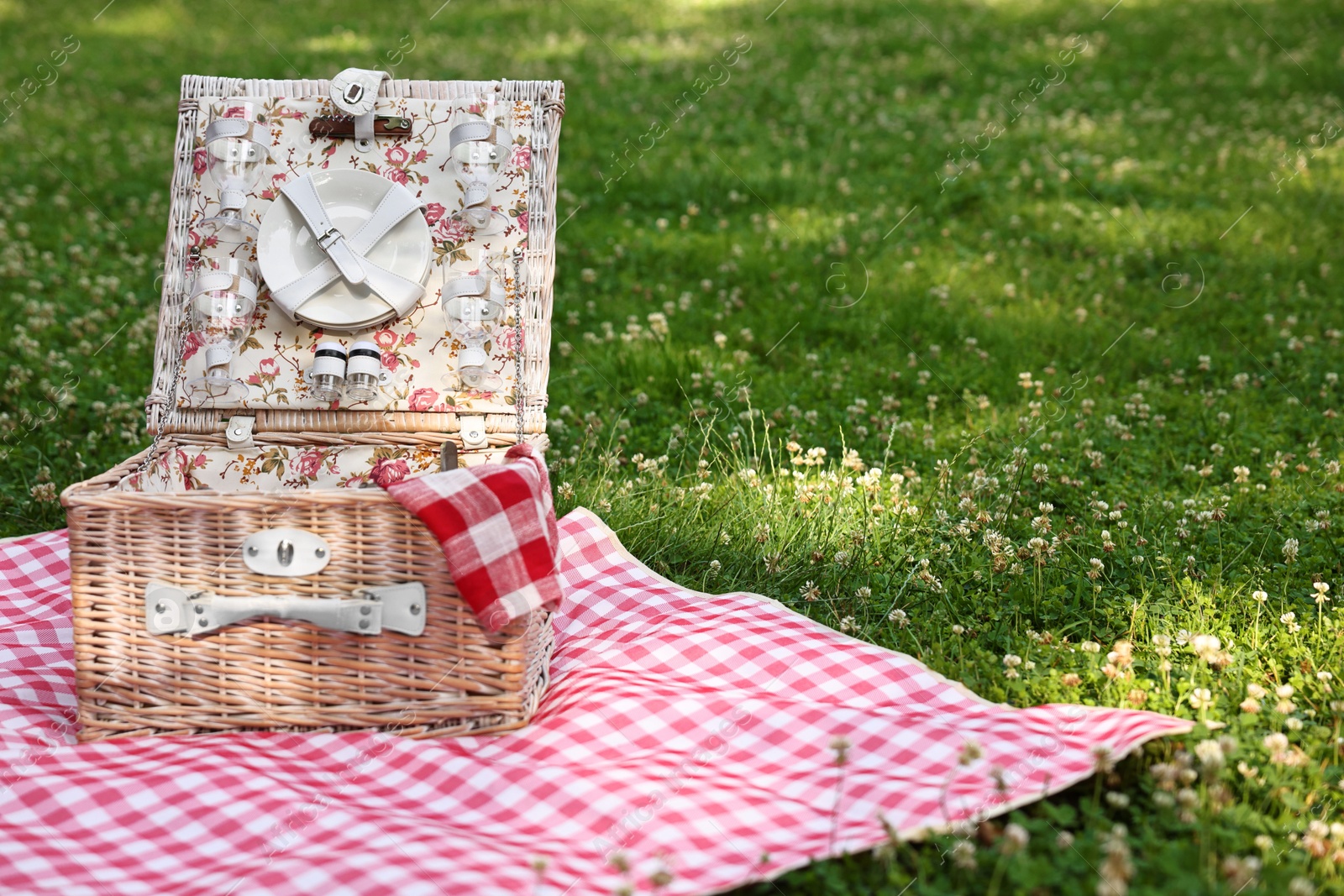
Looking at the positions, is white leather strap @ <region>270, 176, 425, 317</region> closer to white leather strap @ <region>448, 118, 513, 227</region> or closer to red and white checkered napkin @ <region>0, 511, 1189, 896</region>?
white leather strap @ <region>448, 118, 513, 227</region>

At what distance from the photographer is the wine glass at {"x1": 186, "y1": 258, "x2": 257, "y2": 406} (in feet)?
11.7

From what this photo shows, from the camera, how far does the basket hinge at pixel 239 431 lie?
141 inches

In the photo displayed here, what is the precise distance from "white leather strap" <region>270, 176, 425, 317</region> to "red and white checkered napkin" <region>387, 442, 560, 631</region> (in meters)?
1.12

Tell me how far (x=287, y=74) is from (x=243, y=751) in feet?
27.7

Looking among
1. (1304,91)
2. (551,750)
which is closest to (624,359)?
(551,750)

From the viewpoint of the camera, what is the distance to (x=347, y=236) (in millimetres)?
3639

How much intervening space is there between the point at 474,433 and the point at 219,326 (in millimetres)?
899

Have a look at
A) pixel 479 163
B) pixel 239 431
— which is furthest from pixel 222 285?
pixel 479 163

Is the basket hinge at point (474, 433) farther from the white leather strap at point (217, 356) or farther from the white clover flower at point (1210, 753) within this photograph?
the white clover flower at point (1210, 753)

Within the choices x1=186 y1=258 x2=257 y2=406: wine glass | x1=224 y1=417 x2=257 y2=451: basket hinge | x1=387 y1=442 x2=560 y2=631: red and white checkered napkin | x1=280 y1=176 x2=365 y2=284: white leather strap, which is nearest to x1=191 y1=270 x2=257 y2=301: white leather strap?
x1=186 y1=258 x2=257 y2=406: wine glass

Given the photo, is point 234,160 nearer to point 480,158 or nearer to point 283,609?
point 480,158

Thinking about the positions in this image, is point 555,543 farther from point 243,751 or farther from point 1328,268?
point 1328,268

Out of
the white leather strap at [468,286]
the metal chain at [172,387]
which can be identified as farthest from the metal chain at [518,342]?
the metal chain at [172,387]

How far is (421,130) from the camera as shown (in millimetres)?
3756
